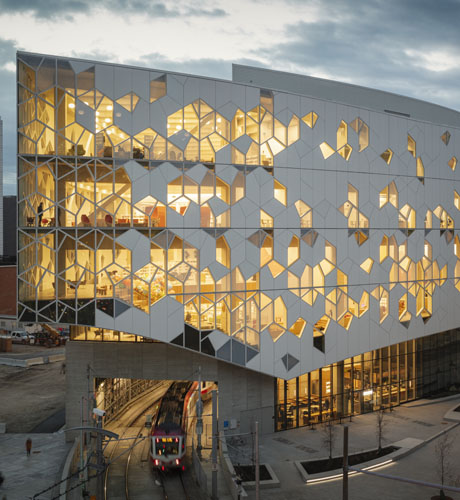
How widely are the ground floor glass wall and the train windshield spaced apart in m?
9.45

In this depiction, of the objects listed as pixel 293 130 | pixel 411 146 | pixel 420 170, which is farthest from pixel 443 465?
pixel 411 146

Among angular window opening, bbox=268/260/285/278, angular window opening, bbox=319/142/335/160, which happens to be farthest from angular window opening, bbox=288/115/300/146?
angular window opening, bbox=268/260/285/278

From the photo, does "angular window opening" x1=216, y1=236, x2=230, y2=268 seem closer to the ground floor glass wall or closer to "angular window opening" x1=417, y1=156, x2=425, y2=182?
the ground floor glass wall

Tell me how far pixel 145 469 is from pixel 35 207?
16536 millimetres

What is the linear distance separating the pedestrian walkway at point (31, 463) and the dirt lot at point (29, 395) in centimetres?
357

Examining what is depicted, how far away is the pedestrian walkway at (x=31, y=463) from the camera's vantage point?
97.8 feet

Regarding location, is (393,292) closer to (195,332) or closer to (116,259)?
(195,332)

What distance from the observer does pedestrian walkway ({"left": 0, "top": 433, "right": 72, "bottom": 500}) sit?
29.8 m

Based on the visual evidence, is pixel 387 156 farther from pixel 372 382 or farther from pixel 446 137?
pixel 372 382

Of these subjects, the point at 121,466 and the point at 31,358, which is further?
the point at 31,358

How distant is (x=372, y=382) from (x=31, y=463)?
1005 inches

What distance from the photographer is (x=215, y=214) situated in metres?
36.2

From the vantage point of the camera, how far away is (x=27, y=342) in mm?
84562

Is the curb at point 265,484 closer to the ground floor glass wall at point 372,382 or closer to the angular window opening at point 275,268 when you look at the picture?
the ground floor glass wall at point 372,382
